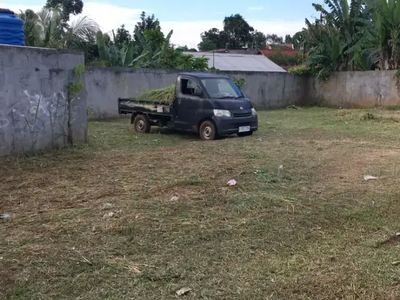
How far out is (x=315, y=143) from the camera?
995 cm

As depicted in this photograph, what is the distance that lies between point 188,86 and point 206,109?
0.92 m

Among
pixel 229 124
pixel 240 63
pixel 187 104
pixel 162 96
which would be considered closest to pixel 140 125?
pixel 162 96

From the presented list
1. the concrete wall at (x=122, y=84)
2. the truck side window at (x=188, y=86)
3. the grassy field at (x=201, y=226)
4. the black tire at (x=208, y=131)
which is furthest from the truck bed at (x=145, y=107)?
the grassy field at (x=201, y=226)

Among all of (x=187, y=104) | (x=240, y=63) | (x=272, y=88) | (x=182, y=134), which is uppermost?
(x=240, y=63)

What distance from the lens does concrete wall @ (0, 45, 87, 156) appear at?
7902mm

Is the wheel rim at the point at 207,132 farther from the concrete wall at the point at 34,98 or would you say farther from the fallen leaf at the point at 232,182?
the fallen leaf at the point at 232,182

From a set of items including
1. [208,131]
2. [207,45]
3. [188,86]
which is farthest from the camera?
[207,45]

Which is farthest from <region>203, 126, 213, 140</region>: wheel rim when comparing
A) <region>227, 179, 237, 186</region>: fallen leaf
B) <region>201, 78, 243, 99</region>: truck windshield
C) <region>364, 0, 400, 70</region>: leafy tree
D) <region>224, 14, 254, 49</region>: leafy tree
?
<region>224, 14, 254, 49</region>: leafy tree

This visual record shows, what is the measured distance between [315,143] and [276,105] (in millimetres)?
13323

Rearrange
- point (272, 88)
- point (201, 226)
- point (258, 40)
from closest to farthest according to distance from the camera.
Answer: point (201, 226), point (272, 88), point (258, 40)

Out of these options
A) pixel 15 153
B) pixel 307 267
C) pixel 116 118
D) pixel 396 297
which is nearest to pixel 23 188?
pixel 15 153

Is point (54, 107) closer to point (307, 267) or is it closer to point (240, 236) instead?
point (240, 236)

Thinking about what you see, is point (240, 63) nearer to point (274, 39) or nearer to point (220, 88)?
point (220, 88)

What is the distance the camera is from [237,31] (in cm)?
6706
